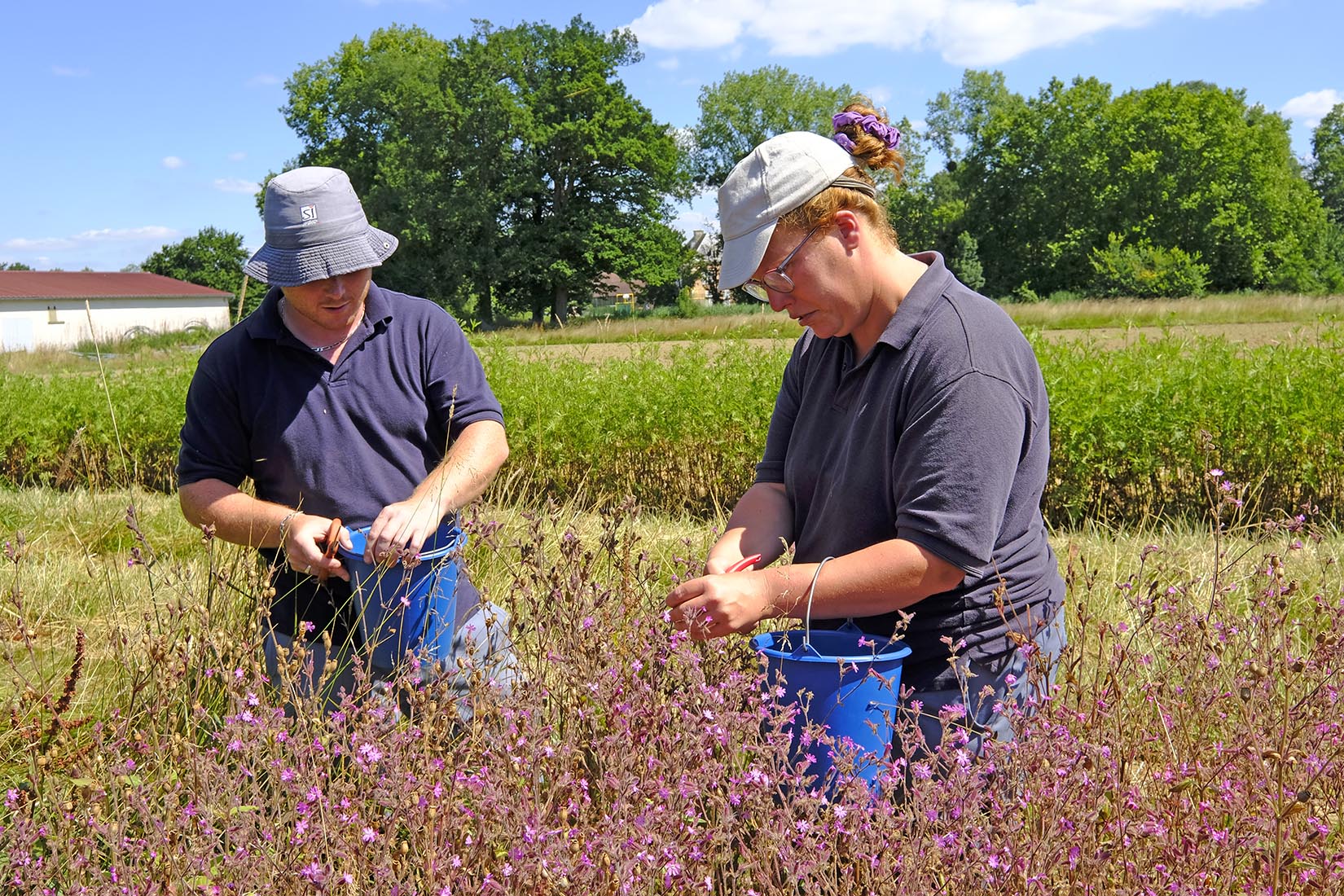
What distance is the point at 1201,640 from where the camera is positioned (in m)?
1.99

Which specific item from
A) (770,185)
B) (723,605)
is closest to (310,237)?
(770,185)

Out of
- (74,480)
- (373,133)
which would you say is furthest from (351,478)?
(373,133)

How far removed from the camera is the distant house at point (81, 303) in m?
46.6

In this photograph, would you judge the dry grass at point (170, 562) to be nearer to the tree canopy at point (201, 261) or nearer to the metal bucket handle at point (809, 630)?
the metal bucket handle at point (809, 630)

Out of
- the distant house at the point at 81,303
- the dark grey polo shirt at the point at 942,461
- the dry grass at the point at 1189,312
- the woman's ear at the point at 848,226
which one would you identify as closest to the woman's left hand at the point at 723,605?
the dark grey polo shirt at the point at 942,461

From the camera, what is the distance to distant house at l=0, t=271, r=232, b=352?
1834 inches

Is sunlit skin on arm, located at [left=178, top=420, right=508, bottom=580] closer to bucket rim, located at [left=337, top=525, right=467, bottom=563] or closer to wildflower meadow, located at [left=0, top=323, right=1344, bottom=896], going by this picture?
bucket rim, located at [left=337, top=525, right=467, bottom=563]

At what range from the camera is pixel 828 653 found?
2.04 metres

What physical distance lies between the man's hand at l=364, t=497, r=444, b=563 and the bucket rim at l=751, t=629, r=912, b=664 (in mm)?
805

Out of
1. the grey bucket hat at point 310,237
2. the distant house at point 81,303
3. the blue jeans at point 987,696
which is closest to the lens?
the blue jeans at point 987,696

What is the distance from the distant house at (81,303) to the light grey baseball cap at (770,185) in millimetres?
42512

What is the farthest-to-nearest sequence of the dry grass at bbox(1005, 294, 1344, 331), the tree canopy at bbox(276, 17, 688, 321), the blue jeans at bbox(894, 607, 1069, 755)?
the tree canopy at bbox(276, 17, 688, 321) → the dry grass at bbox(1005, 294, 1344, 331) → the blue jeans at bbox(894, 607, 1069, 755)

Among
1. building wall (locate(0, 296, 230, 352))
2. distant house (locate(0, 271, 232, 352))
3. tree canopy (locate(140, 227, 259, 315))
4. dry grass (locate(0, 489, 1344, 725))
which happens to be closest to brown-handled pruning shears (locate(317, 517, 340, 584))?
dry grass (locate(0, 489, 1344, 725))

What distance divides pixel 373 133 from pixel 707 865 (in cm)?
5309
